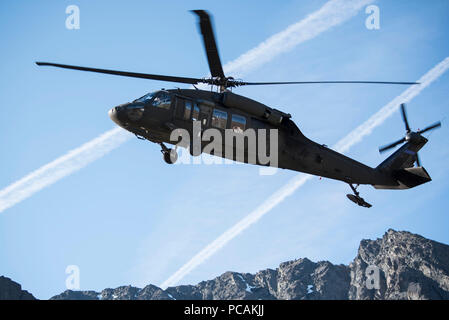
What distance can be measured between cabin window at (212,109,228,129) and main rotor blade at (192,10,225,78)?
8.90 feet

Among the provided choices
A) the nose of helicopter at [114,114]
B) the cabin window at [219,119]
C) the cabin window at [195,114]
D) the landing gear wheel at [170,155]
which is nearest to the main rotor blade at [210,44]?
the cabin window at [219,119]

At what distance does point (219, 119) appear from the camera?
104ft

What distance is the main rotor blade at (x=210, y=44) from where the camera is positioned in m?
28.1

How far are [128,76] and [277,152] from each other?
10.6 m

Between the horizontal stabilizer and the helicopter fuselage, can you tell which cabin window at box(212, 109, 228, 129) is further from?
the horizontal stabilizer

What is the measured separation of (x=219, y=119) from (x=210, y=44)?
4.67 m

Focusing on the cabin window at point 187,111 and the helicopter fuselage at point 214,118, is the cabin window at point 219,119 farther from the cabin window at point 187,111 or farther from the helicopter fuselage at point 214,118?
the cabin window at point 187,111
